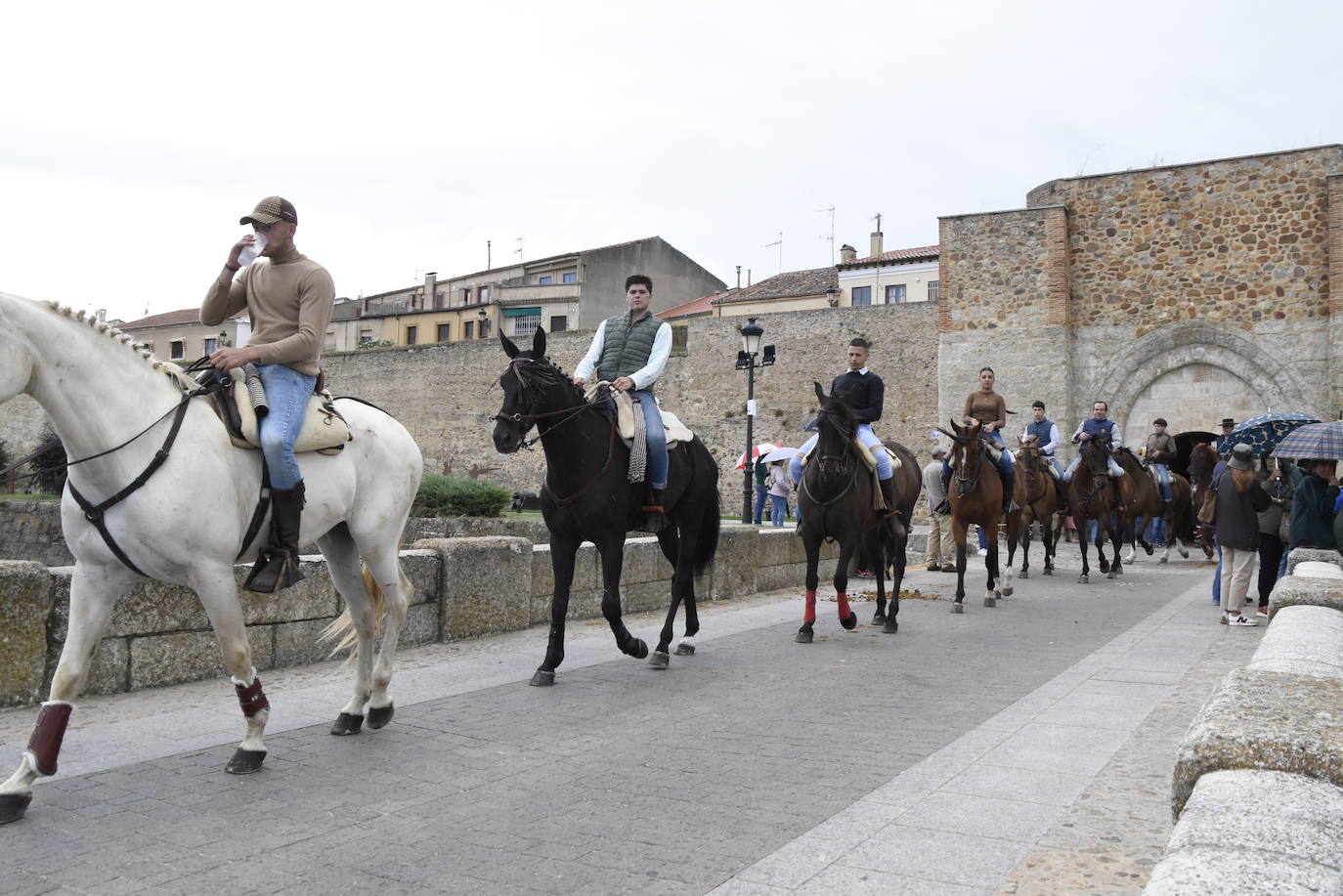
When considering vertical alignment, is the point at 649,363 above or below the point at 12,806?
above

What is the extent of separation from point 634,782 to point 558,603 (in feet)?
8.07

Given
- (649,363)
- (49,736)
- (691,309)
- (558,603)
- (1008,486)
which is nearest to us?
(49,736)

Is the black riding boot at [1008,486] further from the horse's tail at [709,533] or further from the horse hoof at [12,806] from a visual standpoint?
the horse hoof at [12,806]

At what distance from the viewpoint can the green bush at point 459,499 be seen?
22688 millimetres

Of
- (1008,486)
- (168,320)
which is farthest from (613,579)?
(168,320)

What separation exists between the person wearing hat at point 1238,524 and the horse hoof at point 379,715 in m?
8.03

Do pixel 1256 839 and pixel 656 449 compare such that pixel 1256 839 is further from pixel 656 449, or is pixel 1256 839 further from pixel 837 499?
pixel 837 499

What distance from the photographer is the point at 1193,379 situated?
2278 cm

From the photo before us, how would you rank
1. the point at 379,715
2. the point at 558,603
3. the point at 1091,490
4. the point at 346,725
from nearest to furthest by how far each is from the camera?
1. the point at 346,725
2. the point at 379,715
3. the point at 558,603
4. the point at 1091,490

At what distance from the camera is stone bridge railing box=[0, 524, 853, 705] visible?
5391 millimetres

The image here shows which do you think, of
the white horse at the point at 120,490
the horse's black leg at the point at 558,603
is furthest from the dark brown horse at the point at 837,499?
the white horse at the point at 120,490

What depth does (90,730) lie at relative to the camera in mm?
4980

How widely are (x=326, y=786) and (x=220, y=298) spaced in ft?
8.05

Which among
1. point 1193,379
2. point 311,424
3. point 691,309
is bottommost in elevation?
point 311,424
